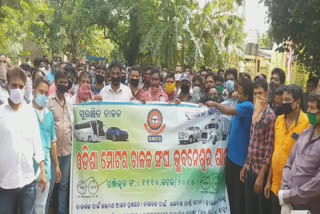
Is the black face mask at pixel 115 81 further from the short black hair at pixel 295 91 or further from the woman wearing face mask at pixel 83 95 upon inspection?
the short black hair at pixel 295 91

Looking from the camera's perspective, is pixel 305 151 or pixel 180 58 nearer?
pixel 305 151

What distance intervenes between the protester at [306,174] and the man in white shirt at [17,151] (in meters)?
2.35

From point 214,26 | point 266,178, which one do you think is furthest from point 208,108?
point 214,26

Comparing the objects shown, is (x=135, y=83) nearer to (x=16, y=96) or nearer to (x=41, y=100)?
(x=41, y=100)

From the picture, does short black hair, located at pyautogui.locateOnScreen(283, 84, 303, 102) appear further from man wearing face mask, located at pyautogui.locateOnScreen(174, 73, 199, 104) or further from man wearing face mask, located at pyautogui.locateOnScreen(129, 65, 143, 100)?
man wearing face mask, located at pyautogui.locateOnScreen(129, 65, 143, 100)

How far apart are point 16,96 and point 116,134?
4.97 feet

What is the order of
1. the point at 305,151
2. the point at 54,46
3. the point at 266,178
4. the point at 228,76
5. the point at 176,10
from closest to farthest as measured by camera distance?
the point at 305,151 → the point at 266,178 → the point at 228,76 → the point at 176,10 → the point at 54,46

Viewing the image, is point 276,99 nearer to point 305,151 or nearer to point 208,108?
point 208,108

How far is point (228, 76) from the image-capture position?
8680 millimetres

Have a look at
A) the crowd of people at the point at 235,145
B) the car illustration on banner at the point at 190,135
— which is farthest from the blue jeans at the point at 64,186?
the car illustration on banner at the point at 190,135

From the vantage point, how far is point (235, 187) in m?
5.54

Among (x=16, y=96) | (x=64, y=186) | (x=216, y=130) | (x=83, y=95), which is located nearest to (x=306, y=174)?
(x=216, y=130)

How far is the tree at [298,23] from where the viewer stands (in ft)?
24.4

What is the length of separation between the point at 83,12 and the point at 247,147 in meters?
20.1
